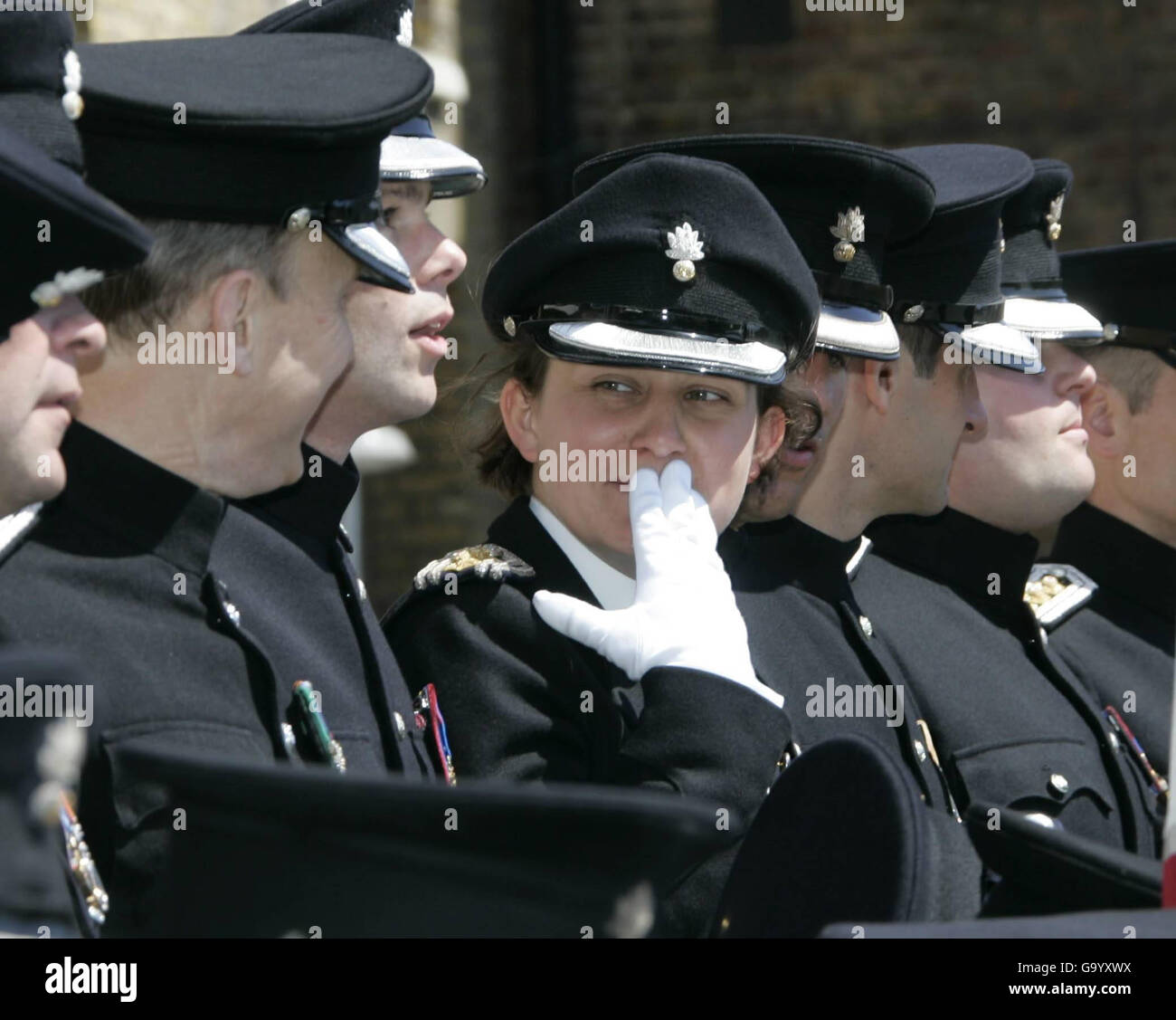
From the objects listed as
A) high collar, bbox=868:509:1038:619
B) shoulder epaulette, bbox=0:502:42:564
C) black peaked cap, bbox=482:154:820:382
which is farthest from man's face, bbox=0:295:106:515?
high collar, bbox=868:509:1038:619

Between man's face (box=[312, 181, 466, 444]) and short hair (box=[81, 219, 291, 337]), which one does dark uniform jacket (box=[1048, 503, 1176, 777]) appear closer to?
man's face (box=[312, 181, 466, 444])

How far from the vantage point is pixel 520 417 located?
3252 millimetres

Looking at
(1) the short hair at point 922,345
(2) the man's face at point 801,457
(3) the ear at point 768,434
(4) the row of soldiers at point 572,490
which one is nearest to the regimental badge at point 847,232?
(4) the row of soldiers at point 572,490

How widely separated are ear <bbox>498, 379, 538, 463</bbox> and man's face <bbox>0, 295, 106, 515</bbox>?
43.7 inches

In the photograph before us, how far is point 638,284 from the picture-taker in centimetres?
308

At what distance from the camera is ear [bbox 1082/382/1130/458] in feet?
15.4

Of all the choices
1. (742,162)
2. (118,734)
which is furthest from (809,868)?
(742,162)

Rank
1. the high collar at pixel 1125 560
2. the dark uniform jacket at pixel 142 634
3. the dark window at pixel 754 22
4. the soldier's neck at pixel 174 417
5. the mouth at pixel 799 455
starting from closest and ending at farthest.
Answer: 1. the dark uniform jacket at pixel 142 634
2. the soldier's neck at pixel 174 417
3. the mouth at pixel 799 455
4. the high collar at pixel 1125 560
5. the dark window at pixel 754 22

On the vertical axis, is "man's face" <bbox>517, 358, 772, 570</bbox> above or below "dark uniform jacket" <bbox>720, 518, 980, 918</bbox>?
above

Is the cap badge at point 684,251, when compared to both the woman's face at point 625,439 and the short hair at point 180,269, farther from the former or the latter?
the short hair at point 180,269

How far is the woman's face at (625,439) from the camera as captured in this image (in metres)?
3.08

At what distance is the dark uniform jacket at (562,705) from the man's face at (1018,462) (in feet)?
4.44
